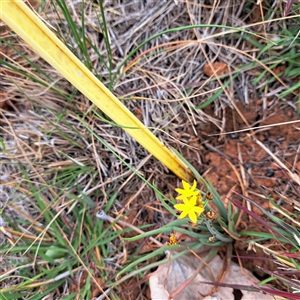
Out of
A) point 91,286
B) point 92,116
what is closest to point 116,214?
point 91,286

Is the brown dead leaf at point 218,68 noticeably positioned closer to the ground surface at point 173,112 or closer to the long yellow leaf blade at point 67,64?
the ground surface at point 173,112

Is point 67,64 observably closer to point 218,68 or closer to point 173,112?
point 173,112

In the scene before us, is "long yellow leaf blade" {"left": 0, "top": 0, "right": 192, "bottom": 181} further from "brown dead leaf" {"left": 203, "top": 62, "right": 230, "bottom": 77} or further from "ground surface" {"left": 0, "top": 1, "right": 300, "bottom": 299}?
"brown dead leaf" {"left": 203, "top": 62, "right": 230, "bottom": 77}

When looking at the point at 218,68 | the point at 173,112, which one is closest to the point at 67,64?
the point at 173,112

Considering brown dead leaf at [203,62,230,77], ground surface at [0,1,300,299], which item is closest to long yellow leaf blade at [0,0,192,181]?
ground surface at [0,1,300,299]

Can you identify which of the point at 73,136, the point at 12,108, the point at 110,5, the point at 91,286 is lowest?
the point at 91,286

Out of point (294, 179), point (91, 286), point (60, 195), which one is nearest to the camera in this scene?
point (294, 179)

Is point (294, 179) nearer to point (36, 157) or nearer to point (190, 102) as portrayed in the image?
point (190, 102)

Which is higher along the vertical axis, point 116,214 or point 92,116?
point 92,116

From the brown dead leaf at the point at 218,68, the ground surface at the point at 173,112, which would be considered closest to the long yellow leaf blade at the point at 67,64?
the ground surface at the point at 173,112
